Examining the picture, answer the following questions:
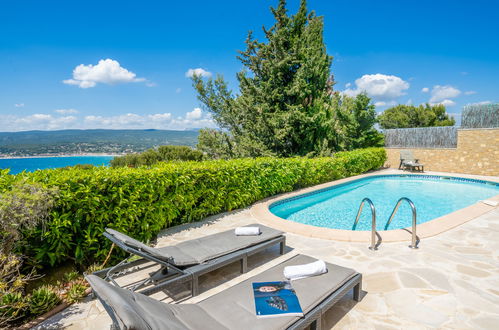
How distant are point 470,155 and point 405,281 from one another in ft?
52.1

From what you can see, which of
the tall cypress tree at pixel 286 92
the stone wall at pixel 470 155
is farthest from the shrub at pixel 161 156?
the stone wall at pixel 470 155

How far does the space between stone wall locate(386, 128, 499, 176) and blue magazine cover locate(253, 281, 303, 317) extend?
692 inches

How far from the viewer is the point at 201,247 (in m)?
3.82

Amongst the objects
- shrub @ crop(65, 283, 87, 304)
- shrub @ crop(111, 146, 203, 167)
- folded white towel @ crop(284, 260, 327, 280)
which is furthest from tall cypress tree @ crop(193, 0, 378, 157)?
shrub @ crop(65, 283, 87, 304)

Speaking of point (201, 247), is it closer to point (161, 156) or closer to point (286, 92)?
point (286, 92)

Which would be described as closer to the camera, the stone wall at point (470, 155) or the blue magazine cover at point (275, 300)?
the blue magazine cover at point (275, 300)

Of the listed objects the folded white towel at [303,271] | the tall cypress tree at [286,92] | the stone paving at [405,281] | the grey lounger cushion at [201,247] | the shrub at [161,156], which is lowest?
the stone paving at [405,281]

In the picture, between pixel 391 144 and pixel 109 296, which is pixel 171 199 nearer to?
pixel 109 296

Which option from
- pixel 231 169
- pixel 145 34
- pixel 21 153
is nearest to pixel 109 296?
pixel 231 169

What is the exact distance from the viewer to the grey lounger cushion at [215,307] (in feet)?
5.25

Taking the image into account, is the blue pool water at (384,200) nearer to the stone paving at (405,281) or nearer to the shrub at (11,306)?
the stone paving at (405,281)

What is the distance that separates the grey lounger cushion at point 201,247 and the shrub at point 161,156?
1671cm

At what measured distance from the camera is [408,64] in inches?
897

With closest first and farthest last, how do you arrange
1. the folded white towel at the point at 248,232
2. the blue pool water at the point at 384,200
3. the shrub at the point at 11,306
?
the shrub at the point at 11,306 < the folded white towel at the point at 248,232 < the blue pool water at the point at 384,200
